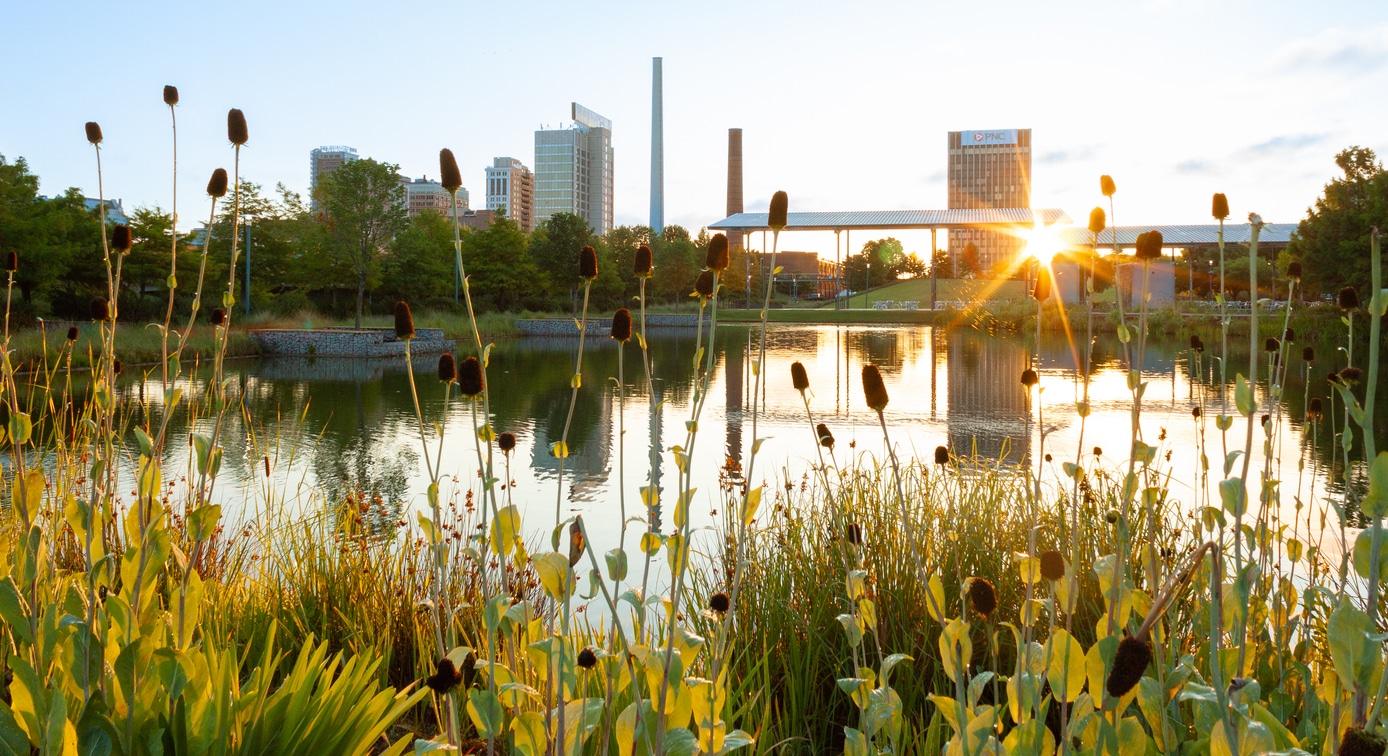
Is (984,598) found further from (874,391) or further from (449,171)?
(449,171)

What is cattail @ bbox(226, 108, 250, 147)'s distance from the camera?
204 cm

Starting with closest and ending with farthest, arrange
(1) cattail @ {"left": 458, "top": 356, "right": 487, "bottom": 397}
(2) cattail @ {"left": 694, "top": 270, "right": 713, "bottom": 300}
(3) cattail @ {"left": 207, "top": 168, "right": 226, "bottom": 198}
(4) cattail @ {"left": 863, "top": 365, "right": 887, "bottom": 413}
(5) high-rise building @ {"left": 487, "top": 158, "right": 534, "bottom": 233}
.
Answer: (4) cattail @ {"left": 863, "top": 365, "right": 887, "bottom": 413} → (1) cattail @ {"left": 458, "top": 356, "right": 487, "bottom": 397} → (2) cattail @ {"left": 694, "top": 270, "right": 713, "bottom": 300} → (3) cattail @ {"left": 207, "top": 168, "right": 226, "bottom": 198} → (5) high-rise building @ {"left": 487, "top": 158, "right": 534, "bottom": 233}

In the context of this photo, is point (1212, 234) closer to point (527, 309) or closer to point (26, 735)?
point (527, 309)

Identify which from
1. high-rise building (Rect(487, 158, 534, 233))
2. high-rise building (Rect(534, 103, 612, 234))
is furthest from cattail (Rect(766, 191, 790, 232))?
high-rise building (Rect(534, 103, 612, 234))

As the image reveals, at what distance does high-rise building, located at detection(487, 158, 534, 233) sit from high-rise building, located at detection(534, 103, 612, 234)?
79.1 inches

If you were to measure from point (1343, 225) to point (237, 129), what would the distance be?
27.8 m

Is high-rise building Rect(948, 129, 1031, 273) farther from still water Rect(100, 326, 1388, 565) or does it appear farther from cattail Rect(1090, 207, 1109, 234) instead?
cattail Rect(1090, 207, 1109, 234)

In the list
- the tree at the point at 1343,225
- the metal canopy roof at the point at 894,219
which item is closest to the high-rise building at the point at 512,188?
the metal canopy roof at the point at 894,219

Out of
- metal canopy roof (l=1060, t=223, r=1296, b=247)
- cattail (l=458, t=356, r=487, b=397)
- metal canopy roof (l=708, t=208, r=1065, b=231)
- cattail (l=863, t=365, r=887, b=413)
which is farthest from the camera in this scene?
metal canopy roof (l=708, t=208, r=1065, b=231)

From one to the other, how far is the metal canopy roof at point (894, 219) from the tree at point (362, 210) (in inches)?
591

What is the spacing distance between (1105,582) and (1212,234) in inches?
1849

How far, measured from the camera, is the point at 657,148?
90.8m

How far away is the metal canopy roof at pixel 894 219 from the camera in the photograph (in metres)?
42.7

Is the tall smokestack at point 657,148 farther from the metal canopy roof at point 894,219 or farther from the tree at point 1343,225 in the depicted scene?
the tree at point 1343,225
